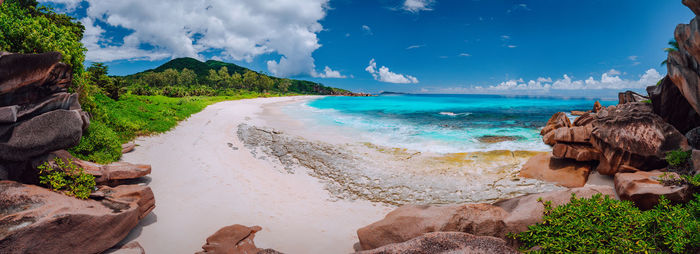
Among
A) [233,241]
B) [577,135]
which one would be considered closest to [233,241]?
[233,241]

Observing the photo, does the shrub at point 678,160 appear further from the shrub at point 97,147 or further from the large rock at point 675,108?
the shrub at point 97,147

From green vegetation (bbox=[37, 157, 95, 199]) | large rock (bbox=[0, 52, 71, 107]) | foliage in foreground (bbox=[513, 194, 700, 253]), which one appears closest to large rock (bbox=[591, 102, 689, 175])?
foliage in foreground (bbox=[513, 194, 700, 253])

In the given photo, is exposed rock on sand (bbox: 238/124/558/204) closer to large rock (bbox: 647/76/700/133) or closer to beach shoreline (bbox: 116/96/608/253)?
beach shoreline (bbox: 116/96/608/253)

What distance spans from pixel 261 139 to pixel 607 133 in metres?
18.4

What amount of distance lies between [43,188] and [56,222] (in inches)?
68.8

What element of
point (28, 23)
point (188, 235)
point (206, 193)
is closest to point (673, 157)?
point (188, 235)

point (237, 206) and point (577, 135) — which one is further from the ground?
point (577, 135)

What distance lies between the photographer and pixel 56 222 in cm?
520

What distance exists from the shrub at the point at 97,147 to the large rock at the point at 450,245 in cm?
1150

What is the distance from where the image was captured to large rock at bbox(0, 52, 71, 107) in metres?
6.17

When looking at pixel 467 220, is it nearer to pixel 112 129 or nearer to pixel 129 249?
pixel 129 249

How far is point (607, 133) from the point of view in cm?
1072

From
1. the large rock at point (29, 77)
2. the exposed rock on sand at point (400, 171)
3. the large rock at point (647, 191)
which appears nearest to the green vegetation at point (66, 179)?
the large rock at point (29, 77)

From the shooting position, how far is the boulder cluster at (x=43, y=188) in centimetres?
510
